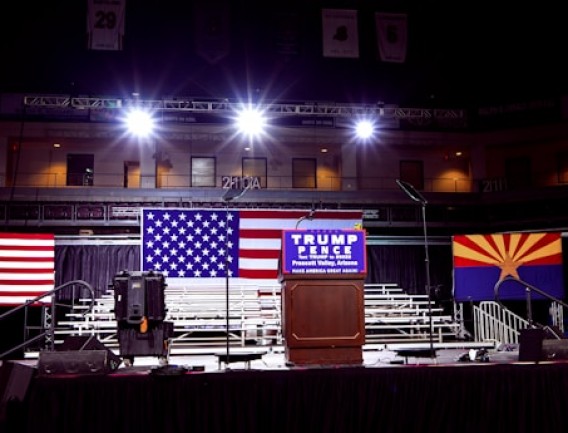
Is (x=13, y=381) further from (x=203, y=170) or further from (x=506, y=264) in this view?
(x=203, y=170)

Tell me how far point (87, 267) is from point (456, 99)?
17.6m

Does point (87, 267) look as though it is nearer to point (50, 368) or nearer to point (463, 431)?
point (50, 368)

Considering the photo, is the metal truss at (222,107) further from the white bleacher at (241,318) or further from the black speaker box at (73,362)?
the black speaker box at (73,362)

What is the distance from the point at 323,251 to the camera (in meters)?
A: 6.25

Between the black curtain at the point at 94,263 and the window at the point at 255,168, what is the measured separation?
28.0ft

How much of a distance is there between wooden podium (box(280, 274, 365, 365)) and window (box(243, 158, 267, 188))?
63.2 ft

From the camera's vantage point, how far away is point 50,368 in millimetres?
5188

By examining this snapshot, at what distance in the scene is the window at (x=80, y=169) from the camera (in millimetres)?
24641

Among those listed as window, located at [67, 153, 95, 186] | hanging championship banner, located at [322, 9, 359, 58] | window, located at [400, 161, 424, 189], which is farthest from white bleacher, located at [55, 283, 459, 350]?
window, located at [400, 161, 424, 189]

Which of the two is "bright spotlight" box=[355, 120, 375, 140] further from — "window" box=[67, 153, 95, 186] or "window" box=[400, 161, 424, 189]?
"window" box=[67, 153, 95, 186]

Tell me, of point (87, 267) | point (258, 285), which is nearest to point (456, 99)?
point (258, 285)

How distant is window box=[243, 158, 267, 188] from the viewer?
25.4 meters

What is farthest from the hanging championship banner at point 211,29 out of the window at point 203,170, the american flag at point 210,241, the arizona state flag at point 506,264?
the window at point 203,170

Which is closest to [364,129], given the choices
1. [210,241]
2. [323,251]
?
[210,241]
